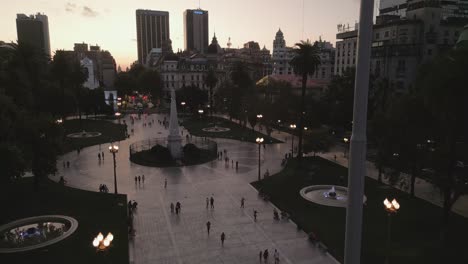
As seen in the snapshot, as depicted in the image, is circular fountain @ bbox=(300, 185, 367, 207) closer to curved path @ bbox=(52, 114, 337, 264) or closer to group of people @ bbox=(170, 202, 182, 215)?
curved path @ bbox=(52, 114, 337, 264)

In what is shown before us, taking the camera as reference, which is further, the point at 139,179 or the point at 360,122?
the point at 139,179

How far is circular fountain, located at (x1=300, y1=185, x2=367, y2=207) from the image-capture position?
27.2 meters

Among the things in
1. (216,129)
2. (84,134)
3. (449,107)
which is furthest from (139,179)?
(216,129)

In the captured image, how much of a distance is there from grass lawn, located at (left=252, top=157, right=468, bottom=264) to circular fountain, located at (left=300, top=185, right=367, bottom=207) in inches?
25.7

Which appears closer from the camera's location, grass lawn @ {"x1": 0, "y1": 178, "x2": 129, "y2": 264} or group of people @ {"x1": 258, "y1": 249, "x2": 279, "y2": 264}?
group of people @ {"x1": 258, "y1": 249, "x2": 279, "y2": 264}

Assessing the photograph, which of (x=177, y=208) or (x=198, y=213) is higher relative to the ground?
(x=177, y=208)

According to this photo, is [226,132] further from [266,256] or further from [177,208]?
[266,256]

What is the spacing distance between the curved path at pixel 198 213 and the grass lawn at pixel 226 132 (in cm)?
1295

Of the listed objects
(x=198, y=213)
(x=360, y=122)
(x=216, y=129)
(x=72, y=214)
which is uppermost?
(x=360, y=122)

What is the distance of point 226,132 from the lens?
62.9 meters

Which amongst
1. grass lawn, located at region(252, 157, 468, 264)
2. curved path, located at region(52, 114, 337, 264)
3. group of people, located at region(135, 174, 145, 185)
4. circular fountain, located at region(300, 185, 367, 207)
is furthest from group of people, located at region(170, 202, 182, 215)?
circular fountain, located at region(300, 185, 367, 207)

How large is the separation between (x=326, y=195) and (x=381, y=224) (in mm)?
6219

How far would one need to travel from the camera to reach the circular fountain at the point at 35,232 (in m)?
20.2

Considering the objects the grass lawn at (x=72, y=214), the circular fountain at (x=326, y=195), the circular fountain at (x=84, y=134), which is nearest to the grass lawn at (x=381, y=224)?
the circular fountain at (x=326, y=195)
